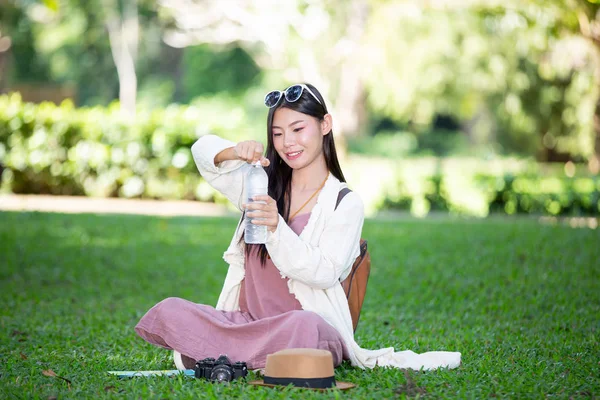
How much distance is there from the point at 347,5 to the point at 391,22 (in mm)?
4158

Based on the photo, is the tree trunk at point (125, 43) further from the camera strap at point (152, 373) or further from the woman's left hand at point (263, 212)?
the woman's left hand at point (263, 212)

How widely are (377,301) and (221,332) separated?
3.30 metres

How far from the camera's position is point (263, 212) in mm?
3783

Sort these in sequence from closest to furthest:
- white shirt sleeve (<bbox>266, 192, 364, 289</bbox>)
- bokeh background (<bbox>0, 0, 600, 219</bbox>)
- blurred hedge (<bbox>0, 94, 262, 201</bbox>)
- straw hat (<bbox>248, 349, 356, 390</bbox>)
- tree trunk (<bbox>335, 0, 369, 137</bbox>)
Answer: straw hat (<bbox>248, 349, 356, 390</bbox>)
white shirt sleeve (<bbox>266, 192, 364, 289</bbox>)
blurred hedge (<bbox>0, 94, 262, 201</bbox>)
bokeh background (<bbox>0, 0, 600, 219</bbox>)
tree trunk (<bbox>335, 0, 369, 137</bbox>)

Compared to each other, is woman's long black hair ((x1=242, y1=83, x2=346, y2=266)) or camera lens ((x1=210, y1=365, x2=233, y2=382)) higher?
woman's long black hair ((x1=242, y1=83, x2=346, y2=266))

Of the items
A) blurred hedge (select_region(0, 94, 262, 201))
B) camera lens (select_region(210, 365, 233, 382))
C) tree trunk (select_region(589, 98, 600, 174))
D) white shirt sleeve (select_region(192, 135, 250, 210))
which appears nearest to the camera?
camera lens (select_region(210, 365, 233, 382))

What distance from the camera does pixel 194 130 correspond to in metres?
14.3

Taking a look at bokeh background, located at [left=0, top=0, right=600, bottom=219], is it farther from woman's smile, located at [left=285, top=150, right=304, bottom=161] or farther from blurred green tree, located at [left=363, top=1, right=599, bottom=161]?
woman's smile, located at [left=285, top=150, right=304, bottom=161]

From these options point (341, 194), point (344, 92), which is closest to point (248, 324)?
point (341, 194)

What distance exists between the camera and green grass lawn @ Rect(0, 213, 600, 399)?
4.04 meters

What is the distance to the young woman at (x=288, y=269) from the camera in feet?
13.1

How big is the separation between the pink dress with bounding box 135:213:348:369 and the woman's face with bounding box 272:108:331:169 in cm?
28

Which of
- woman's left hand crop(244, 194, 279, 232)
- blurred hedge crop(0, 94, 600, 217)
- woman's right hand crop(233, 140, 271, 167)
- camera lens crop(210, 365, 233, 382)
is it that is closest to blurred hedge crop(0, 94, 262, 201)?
blurred hedge crop(0, 94, 600, 217)

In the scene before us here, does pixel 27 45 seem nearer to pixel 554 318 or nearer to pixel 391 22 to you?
pixel 391 22
